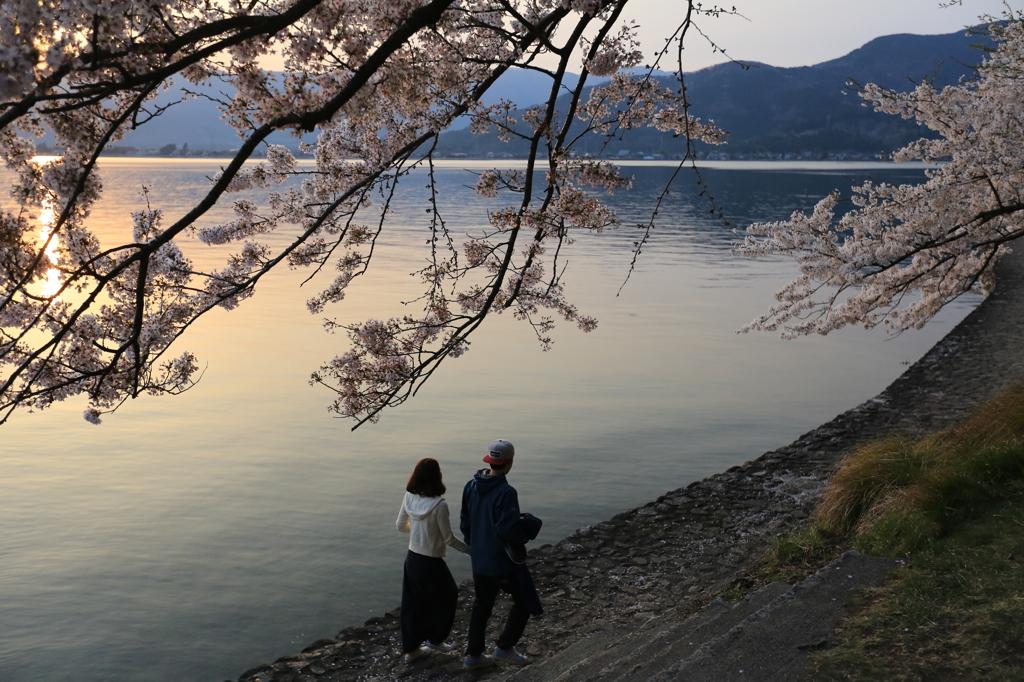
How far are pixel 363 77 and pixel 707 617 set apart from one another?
5100 mm

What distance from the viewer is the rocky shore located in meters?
8.51

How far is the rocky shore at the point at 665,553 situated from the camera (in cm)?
851

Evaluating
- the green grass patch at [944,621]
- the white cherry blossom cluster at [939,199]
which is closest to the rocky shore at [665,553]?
the green grass patch at [944,621]

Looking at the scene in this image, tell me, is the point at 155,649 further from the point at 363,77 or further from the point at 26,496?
the point at 363,77

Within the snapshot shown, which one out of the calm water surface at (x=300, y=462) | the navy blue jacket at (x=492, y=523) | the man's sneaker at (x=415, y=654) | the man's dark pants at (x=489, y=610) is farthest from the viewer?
the calm water surface at (x=300, y=462)

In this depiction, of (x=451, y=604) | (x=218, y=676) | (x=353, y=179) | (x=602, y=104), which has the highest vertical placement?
(x=602, y=104)

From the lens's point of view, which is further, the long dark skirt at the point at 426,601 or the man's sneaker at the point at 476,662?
the long dark skirt at the point at 426,601

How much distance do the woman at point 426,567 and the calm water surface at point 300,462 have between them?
1.92 meters

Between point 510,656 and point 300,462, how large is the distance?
8500 mm

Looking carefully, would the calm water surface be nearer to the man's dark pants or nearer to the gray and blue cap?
the man's dark pants

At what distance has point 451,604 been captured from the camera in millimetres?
8047

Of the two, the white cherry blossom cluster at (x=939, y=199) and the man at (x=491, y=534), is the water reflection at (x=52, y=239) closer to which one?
the man at (x=491, y=534)

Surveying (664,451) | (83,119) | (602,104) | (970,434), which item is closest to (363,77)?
(83,119)

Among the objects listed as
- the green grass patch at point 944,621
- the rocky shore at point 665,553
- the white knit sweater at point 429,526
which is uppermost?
the white knit sweater at point 429,526
